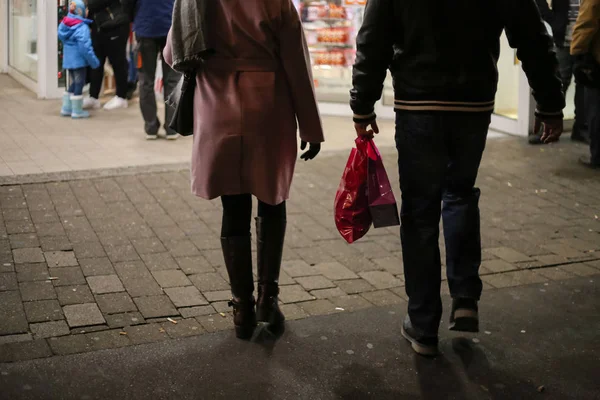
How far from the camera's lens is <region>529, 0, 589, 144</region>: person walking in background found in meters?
9.10

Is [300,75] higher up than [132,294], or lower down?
higher up

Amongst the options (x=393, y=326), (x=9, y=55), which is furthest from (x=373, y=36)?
(x=9, y=55)

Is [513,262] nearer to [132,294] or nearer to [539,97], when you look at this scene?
[539,97]

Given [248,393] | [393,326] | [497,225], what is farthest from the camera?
[497,225]

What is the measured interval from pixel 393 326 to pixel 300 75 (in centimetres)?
136

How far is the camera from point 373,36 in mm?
4180

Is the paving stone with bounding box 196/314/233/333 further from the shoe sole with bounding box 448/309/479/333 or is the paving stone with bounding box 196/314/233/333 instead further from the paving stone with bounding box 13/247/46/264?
the paving stone with bounding box 13/247/46/264

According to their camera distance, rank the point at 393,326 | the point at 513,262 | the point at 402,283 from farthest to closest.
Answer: the point at 513,262 → the point at 402,283 → the point at 393,326

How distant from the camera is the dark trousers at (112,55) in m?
11.5

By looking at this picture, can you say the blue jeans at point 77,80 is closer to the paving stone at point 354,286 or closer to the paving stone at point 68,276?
the paving stone at point 68,276

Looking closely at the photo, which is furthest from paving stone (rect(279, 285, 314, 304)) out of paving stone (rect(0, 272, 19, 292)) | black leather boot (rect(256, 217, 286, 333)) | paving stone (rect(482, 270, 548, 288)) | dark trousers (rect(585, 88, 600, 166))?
dark trousers (rect(585, 88, 600, 166))

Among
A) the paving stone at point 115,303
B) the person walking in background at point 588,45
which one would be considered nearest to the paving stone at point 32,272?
the paving stone at point 115,303

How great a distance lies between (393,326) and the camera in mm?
4793

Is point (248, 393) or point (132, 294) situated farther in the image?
point (132, 294)
